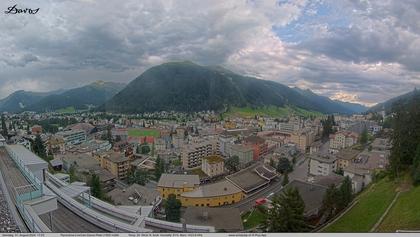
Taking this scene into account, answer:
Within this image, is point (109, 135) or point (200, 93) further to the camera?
point (109, 135)

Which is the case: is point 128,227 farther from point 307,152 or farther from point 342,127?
point 342,127

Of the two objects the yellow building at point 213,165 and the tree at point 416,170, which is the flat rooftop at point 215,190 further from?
the tree at point 416,170

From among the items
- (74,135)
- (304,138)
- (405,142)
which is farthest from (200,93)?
(74,135)

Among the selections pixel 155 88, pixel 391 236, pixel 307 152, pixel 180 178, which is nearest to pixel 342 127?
pixel 307 152

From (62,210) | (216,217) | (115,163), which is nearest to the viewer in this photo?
(62,210)

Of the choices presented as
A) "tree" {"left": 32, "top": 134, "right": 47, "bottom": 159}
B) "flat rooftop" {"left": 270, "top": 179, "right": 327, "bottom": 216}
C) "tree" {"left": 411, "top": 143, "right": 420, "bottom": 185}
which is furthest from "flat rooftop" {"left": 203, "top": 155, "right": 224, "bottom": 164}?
"tree" {"left": 32, "top": 134, "right": 47, "bottom": 159}

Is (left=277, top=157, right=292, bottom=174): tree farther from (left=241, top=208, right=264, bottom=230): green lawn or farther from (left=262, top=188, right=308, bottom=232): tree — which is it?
(left=262, top=188, right=308, bottom=232): tree

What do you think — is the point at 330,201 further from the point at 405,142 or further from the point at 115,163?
the point at 115,163

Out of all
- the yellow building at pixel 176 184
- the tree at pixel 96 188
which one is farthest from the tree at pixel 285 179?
the tree at pixel 96 188
